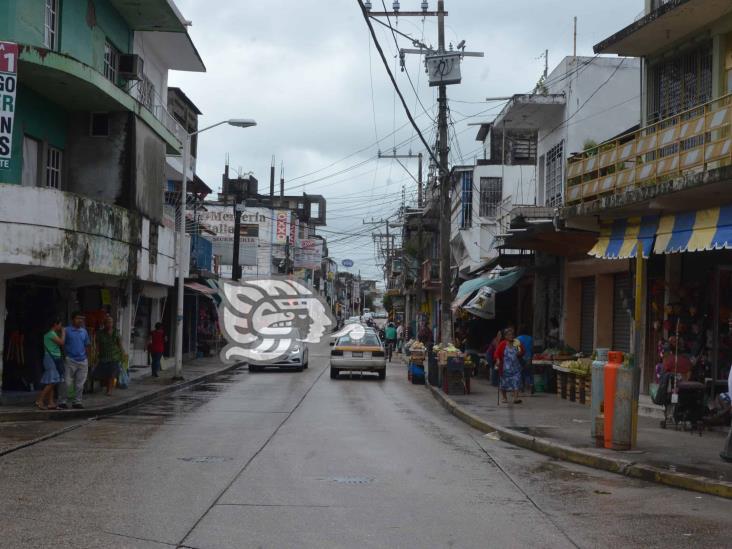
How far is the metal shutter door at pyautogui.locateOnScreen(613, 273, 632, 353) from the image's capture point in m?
21.2

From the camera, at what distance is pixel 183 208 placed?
88.4 feet

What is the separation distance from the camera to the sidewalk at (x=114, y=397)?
16.8 m

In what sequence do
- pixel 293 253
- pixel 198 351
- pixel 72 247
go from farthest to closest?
pixel 293 253 < pixel 198 351 < pixel 72 247

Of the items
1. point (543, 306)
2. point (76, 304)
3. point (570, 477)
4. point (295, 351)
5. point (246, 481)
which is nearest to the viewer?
point (246, 481)

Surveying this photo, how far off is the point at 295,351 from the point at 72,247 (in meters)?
16.4

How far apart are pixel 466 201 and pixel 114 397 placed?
26905 mm

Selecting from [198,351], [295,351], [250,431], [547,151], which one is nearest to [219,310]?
[198,351]

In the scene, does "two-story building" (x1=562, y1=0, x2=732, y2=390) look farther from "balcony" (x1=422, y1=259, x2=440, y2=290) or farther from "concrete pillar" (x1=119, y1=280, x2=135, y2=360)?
"balcony" (x1=422, y1=259, x2=440, y2=290)

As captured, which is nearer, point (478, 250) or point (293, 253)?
point (478, 250)

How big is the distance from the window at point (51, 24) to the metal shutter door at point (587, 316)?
1456cm

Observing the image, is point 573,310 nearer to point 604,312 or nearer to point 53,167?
point 604,312

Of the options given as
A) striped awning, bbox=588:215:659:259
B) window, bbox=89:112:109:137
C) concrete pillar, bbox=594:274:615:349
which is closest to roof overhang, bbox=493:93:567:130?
concrete pillar, bbox=594:274:615:349

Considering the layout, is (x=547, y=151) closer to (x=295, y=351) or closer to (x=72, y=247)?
(x=295, y=351)

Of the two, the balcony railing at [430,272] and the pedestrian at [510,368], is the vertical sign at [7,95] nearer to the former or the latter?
the pedestrian at [510,368]
